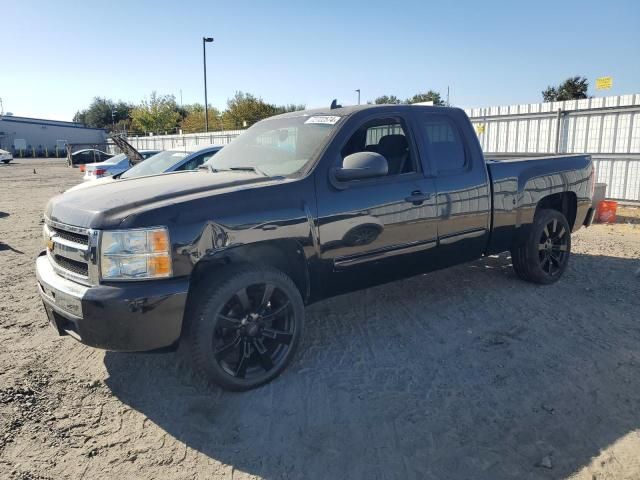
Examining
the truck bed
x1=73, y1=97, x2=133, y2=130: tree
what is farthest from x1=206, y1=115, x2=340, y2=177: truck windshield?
x1=73, y1=97, x2=133, y2=130: tree

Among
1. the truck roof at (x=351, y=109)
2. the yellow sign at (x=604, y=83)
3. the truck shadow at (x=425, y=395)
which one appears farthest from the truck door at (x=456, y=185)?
the yellow sign at (x=604, y=83)

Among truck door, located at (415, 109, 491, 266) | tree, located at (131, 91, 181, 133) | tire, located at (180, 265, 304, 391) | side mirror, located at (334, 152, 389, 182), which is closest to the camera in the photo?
tire, located at (180, 265, 304, 391)

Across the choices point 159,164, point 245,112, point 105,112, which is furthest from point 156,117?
point 159,164

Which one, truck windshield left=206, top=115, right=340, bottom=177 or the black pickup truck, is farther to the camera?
truck windshield left=206, top=115, right=340, bottom=177

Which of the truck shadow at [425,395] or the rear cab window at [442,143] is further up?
the rear cab window at [442,143]

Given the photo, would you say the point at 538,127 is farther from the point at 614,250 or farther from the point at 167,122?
the point at 167,122

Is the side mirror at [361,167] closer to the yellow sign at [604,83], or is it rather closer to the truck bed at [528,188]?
the truck bed at [528,188]

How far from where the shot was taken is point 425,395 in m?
3.30

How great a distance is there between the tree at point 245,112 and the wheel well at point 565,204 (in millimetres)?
43855

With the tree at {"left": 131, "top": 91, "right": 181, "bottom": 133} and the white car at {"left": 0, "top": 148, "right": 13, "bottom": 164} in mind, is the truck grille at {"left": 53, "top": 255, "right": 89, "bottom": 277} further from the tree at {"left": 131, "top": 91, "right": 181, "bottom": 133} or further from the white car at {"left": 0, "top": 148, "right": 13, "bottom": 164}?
the tree at {"left": 131, "top": 91, "right": 181, "bottom": 133}

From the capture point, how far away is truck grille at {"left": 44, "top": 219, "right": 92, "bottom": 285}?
3061 millimetres

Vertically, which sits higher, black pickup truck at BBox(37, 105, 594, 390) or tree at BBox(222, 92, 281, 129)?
tree at BBox(222, 92, 281, 129)

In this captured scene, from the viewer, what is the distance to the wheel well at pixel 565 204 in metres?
5.62

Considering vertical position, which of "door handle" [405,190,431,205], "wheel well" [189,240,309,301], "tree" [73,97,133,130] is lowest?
"wheel well" [189,240,309,301]
